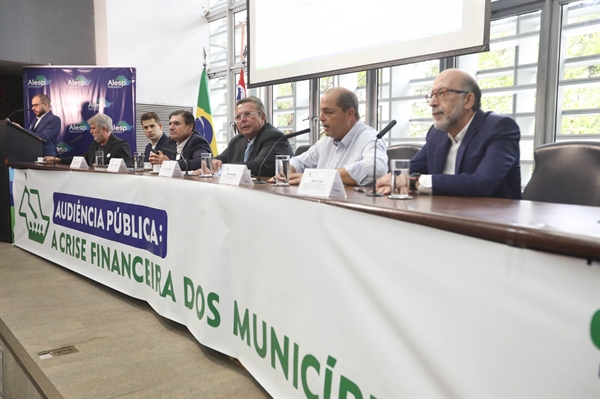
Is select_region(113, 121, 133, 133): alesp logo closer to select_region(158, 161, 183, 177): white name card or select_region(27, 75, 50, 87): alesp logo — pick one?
select_region(27, 75, 50, 87): alesp logo

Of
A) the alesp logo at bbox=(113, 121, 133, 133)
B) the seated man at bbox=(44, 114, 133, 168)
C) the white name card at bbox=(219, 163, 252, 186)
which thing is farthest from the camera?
the alesp logo at bbox=(113, 121, 133, 133)

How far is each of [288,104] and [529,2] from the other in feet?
10.6

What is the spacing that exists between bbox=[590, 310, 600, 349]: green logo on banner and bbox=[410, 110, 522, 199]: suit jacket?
34.6 inches

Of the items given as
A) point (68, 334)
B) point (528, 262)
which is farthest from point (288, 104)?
point (528, 262)

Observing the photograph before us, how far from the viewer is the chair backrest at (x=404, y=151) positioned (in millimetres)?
2381

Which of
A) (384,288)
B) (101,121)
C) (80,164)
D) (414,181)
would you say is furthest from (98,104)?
(384,288)

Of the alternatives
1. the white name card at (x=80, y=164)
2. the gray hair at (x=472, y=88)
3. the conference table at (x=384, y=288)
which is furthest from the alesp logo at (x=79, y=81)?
the gray hair at (x=472, y=88)

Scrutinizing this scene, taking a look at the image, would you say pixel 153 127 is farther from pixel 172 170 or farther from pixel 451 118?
pixel 451 118

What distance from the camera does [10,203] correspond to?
4020 mm

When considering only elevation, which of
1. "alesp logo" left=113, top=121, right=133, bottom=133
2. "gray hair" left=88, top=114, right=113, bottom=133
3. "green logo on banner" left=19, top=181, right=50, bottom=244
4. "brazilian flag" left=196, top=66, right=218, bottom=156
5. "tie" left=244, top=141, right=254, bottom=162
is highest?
"brazilian flag" left=196, top=66, right=218, bottom=156

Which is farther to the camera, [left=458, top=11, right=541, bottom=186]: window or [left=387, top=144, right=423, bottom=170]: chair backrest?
[left=458, top=11, right=541, bottom=186]: window

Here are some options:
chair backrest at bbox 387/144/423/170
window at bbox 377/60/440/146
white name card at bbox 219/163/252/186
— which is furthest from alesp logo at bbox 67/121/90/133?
white name card at bbox 219/163/252/186

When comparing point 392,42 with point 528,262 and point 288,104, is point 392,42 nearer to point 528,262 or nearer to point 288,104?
point 528,262

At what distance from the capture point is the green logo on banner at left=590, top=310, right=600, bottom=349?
25.1 inches
